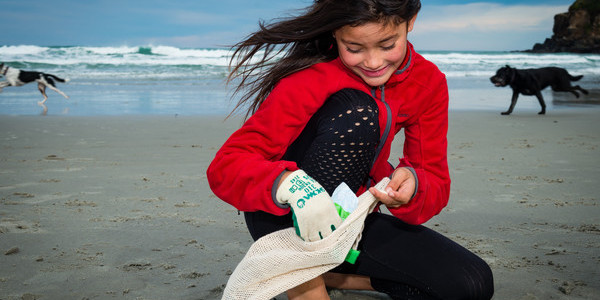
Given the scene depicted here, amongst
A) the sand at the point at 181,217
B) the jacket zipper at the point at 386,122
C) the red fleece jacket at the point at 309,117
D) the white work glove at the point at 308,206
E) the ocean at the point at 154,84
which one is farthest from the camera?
the ocean at the point at 154,84

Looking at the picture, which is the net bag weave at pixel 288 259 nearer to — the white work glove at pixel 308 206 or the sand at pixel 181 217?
the white work glove at pixel 308 206

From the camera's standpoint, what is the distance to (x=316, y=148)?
184cm

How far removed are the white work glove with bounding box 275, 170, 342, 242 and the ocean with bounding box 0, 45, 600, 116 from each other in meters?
0.99

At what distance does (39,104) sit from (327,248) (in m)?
9.04

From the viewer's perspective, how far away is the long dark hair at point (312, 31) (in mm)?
1748

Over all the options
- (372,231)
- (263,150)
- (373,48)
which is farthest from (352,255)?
(373,48)

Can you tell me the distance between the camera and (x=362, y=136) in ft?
5.93

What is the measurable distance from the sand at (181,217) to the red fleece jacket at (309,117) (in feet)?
1.96

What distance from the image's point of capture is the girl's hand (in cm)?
164

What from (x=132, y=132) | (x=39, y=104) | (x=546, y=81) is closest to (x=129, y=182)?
(x=132, y=132)

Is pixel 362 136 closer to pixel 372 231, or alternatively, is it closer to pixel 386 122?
pixel 386 122

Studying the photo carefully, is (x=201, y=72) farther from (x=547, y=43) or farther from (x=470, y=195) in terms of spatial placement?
(x=547, y=43)

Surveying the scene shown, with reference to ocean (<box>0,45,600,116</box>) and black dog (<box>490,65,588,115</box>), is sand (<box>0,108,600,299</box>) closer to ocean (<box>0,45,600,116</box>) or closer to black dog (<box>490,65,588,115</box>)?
ocean (<box>0,45,600,116</box>)

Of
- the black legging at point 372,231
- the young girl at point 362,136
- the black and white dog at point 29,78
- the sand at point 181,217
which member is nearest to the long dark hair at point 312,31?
the young girl at point 362,136
